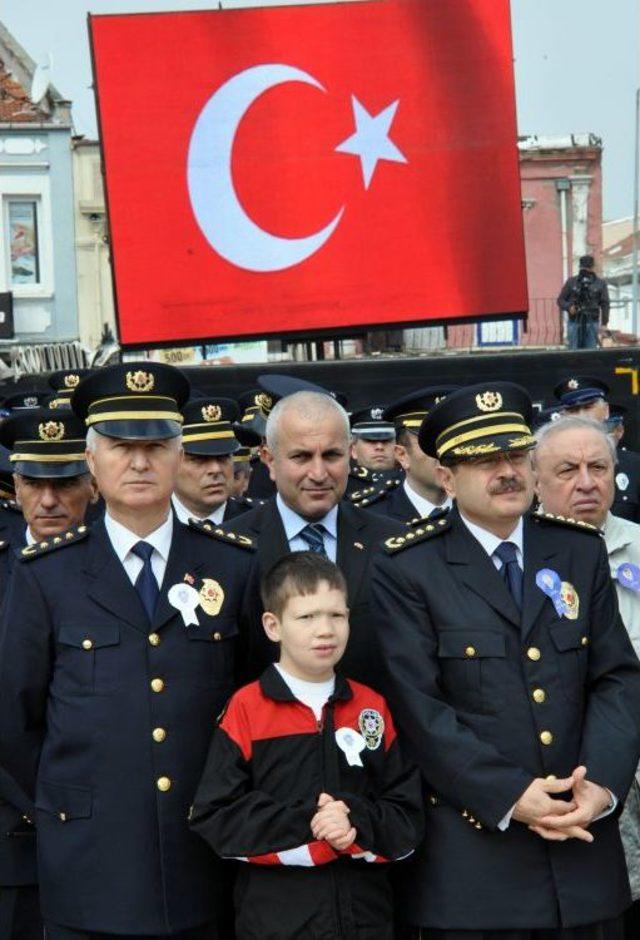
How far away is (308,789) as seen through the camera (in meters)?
Answer: 4.11

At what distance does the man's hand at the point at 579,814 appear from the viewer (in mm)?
4074

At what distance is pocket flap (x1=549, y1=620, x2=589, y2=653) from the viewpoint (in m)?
4.31

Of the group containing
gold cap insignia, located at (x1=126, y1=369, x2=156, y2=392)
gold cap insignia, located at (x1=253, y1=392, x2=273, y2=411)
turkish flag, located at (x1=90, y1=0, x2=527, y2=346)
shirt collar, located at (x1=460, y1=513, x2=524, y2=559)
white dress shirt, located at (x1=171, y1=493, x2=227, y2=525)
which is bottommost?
white dress shirt, located at (x1=171, y1=493, x2=227, y2=525)

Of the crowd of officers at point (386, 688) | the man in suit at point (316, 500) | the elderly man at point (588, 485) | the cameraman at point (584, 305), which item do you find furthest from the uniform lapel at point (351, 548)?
the cameraman at point (584, 305)

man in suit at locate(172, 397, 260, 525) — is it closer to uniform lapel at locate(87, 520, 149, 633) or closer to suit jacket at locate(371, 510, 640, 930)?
uniform lapel at locate(87, 520, 149, 633)

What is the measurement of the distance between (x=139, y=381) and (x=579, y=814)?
5.44 ft

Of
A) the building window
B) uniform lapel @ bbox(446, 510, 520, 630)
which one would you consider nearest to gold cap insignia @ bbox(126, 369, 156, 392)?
uniform lapel @ bbox(446, 510, 520, 630)

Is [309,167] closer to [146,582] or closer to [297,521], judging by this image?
[297,521]

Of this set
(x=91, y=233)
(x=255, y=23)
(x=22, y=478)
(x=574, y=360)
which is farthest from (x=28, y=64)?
(x=22, y=478)

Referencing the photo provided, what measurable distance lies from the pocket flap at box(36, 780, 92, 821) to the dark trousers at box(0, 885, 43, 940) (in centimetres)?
64

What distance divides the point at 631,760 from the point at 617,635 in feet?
1.17

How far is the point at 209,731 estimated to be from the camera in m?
4.35

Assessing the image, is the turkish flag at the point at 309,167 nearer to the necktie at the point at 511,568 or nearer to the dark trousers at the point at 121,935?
the necktie at the point at 511,568

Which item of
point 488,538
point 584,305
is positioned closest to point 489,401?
point 488,538
